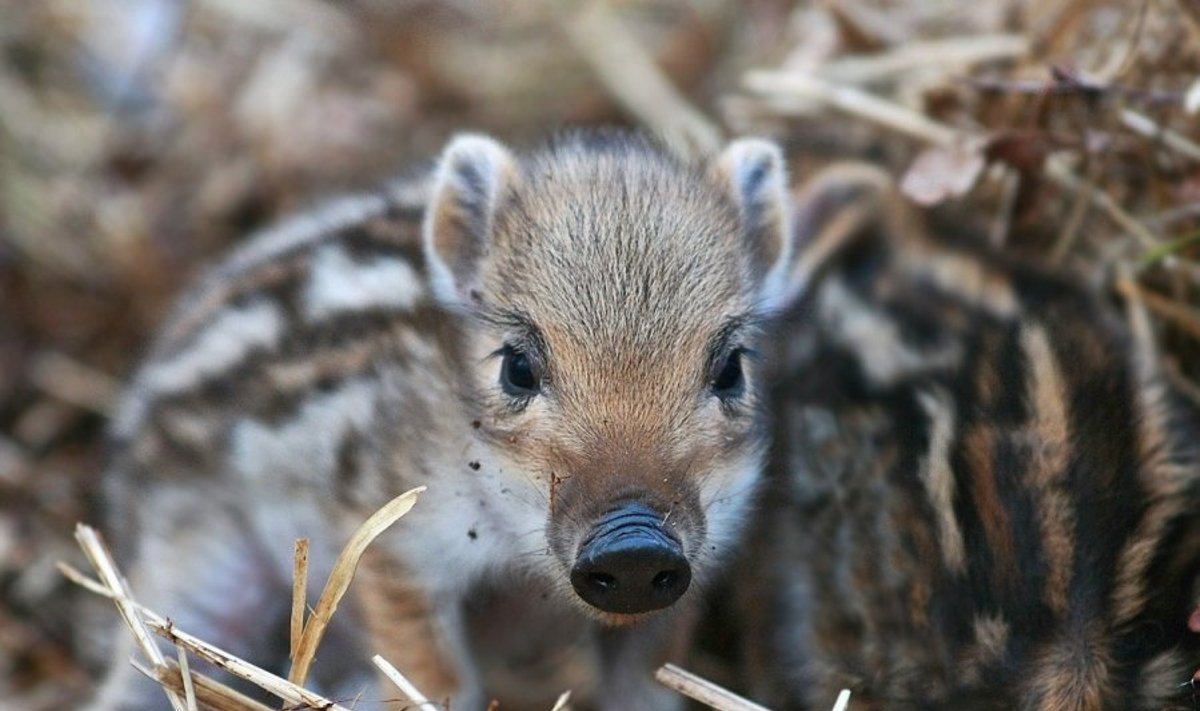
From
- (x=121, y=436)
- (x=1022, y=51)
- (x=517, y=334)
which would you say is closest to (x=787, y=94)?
(x=1022, y=51)

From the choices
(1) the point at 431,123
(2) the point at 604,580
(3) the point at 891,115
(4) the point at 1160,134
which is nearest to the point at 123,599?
(2) the point at 604,580

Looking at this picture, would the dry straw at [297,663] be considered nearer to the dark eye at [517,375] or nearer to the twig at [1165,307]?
the dark eye at [517,375]

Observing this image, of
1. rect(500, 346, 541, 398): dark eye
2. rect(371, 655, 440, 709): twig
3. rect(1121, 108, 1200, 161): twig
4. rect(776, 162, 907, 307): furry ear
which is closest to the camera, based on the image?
rect(371, 655, 440, 709): twig

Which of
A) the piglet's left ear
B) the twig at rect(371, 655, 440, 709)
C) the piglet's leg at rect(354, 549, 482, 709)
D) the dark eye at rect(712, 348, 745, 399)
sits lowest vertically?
the twig at rect(371, 655, 440, 709)

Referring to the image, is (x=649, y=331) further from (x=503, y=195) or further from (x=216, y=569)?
(x=216, y=569)

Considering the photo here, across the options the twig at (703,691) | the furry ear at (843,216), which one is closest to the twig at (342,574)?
the twig at (703,691)

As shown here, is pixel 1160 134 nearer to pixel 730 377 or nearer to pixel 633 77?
pixel 730 377

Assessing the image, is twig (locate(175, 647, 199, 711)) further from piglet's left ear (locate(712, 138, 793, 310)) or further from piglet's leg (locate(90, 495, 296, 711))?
piglet's left ear (locate(712, 138, 793, 310))

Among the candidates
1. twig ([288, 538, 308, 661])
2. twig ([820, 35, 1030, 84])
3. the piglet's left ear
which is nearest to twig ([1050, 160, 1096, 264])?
twig ([820, 35, 1030, 84])
